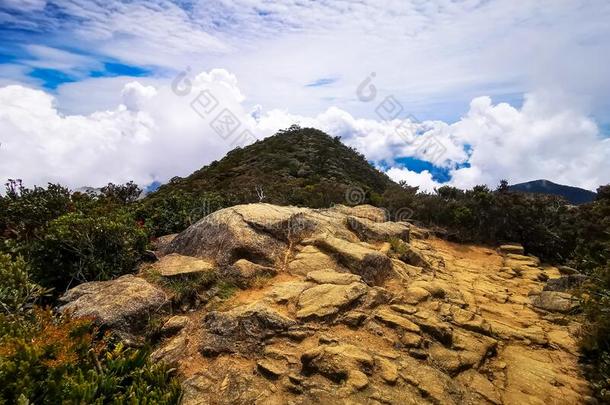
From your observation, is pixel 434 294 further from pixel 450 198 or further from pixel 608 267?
pixel 450 198

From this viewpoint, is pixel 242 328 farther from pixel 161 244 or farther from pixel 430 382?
pixel 161 244

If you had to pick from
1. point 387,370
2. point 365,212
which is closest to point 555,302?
point 387,370

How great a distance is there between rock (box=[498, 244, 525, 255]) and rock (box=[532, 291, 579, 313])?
4794mm

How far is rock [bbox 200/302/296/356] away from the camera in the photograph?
642 centimetres

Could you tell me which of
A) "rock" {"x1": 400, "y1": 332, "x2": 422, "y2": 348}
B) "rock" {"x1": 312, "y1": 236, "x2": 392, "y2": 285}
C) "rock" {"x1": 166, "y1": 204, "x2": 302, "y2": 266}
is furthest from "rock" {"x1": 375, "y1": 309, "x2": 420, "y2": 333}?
"rock" {"x1": 166, "y1": 204, "x2": 302, "y2": 266}

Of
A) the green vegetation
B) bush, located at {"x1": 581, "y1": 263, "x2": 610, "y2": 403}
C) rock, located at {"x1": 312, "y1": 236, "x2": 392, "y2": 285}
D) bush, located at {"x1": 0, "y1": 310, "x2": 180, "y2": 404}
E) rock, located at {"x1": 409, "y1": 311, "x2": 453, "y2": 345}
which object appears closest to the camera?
bush, located at {"x1": 0, "y1": 310, "x2": 180, "y2": 404}

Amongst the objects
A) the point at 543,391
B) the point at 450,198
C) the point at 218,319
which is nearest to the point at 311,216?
the point at 218,319

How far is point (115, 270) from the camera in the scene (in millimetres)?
8875

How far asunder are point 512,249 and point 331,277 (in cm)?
946

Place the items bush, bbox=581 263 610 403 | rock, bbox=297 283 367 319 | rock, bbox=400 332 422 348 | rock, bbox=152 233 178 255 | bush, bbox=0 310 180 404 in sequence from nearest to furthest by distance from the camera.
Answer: bush, bbox=0 310 180 404 < bush, bbox=581 263 610 403 < rock, bbox=400 332 422 348 < rock, bbox=297 283 367 319 < rock, bbox=152 233 178 255

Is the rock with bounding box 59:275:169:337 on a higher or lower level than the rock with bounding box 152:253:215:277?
lower

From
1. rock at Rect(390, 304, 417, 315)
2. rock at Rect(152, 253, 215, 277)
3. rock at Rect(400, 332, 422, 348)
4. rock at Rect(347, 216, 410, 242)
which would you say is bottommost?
rock at Rect(152, 253, 215, 277)

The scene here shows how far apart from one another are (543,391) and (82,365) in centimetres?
713

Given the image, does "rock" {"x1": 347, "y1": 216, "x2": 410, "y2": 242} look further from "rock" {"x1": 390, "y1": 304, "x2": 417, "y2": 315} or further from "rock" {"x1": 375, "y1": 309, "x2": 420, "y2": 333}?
"rock" {"x1": 375, "y1": 309, "x2": 420, "y2": 333}
